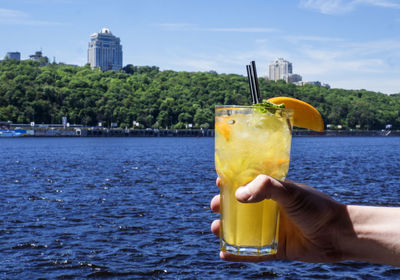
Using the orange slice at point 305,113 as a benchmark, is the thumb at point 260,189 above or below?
below

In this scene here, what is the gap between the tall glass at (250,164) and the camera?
8.29ft

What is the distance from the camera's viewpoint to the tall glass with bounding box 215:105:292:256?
99.4 inches

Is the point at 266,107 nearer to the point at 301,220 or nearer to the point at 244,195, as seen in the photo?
the point at 244,195

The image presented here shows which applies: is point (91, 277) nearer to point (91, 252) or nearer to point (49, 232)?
point (91, 252)

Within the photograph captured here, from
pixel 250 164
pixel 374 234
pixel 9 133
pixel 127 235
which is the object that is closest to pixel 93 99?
pixel 9 133

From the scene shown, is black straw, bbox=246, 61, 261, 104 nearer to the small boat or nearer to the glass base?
the glass base

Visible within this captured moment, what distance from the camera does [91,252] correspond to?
49.3ft

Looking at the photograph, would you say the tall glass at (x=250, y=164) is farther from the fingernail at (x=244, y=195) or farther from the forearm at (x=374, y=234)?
the forearm at (x=374, y=234)

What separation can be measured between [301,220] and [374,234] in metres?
0.38

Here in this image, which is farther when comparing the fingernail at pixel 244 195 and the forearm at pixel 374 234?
the forearm at pixel 374 234

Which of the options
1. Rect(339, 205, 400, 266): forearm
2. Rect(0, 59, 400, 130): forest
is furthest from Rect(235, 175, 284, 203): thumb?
Rect(0, 59, 400, 130): forest

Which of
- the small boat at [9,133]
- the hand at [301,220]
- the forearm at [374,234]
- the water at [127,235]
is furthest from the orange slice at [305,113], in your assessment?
the small boat at [9,133]

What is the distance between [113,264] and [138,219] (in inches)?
269

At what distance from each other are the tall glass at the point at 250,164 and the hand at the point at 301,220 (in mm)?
80
